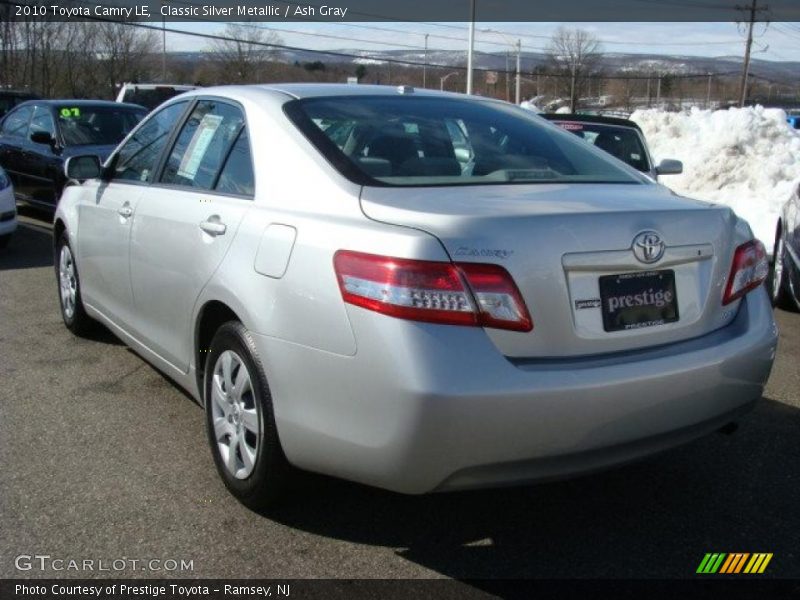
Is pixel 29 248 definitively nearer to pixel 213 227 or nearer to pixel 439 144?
pixel 213 227

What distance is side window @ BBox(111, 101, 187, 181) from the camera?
4.34m

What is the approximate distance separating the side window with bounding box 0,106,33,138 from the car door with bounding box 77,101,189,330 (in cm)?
688

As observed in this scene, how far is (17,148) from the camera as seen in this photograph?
432 inches

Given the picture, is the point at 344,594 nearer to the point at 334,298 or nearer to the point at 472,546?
the point at 472,546

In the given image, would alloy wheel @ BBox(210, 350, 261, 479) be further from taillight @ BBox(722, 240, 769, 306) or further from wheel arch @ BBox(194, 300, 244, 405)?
taillight @ BBox(722, 240, 769, 306)

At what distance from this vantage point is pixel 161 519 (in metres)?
3.25

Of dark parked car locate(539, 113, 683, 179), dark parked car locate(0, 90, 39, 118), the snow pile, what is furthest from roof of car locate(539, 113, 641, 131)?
dark parked car locate(0, 90, 39, 118)

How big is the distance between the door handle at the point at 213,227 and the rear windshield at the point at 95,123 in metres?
7.58

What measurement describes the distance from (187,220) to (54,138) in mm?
7549

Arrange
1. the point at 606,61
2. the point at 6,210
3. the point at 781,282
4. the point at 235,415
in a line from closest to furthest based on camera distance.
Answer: the point at 235,415 → the point at 781,282 → the point at 6,210 → the point at 606,61

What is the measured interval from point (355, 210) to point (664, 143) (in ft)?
51.7

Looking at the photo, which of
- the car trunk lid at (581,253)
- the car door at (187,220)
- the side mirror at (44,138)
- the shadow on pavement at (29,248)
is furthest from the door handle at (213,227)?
the side mirror at (44,138)

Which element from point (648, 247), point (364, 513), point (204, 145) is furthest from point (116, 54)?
point (648, 247)

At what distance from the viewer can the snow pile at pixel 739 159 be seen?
11.8 m
